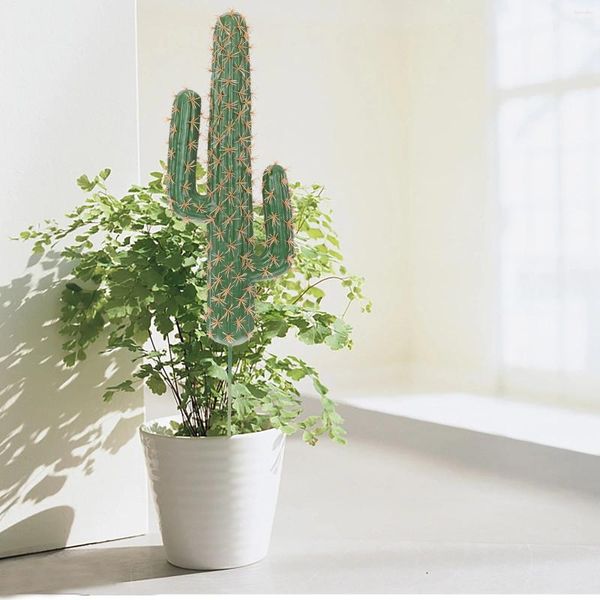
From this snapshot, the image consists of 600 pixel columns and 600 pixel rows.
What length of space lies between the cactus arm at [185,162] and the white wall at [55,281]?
0.46 metres

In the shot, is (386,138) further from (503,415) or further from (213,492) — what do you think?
(213,492)

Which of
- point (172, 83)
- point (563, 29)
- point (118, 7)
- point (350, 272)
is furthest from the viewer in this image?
point (350, 272)

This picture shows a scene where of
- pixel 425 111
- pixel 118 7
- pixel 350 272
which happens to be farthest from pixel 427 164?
pixel 118 7

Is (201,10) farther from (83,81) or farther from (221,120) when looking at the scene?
(221,120)

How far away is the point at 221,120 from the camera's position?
81.6 inches

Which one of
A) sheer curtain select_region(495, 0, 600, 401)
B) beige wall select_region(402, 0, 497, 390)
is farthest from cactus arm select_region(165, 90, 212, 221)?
beige wall select_region(402, 0, 497, 390)

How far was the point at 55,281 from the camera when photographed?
2.40m

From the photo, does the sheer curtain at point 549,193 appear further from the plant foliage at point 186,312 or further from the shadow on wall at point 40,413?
the shadow on wall at point 40,413

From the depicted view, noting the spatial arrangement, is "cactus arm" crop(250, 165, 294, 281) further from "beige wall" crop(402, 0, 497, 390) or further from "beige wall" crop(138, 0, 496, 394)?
"beige wall" crop(402, 0, 497, 390)

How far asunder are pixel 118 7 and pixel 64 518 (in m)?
1.32

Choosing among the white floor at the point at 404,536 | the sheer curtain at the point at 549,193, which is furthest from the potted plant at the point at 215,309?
the sheer curtain at the point at 549,193

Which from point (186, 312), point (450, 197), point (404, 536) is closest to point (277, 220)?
point (186, 312)

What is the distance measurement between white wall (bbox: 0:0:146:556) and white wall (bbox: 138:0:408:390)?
257cm

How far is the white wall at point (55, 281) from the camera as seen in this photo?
2352 millimetres
